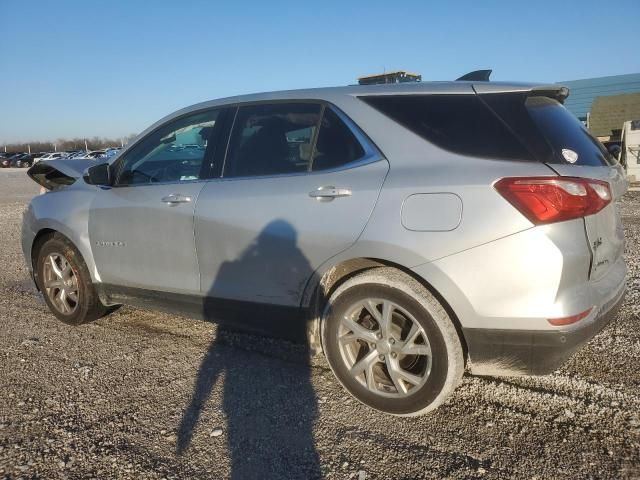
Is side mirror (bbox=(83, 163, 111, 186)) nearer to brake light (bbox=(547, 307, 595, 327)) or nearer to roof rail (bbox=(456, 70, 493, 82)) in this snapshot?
roof rail (bbox=(456, 70, 493, 82))

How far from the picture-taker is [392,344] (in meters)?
2.83

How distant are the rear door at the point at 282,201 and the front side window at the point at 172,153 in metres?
0.29

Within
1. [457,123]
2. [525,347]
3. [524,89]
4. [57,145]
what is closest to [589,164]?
[524,89]

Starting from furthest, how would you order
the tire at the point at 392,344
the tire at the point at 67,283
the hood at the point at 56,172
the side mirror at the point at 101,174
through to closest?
the hood at the point at 56,172, the tire at the point at 67,283, the side mirror at the point at 101,174, the tire at the point at 392,344

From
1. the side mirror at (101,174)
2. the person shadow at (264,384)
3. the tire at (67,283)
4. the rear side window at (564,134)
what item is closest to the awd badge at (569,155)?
the rear side window at (564,134)

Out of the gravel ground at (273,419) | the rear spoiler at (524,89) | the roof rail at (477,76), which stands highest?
the roof rail at (477,76)

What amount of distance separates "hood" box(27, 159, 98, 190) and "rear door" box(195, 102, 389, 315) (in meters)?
1.94

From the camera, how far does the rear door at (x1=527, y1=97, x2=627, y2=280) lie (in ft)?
8.29

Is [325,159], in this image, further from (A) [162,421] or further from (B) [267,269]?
(A) [162,421]

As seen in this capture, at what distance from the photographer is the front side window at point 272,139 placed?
10.5ft

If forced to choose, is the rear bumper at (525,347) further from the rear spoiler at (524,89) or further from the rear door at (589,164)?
the rear spoiler at (524,89)

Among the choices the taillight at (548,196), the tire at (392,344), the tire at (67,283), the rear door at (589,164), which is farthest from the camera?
the tire at (67,283)

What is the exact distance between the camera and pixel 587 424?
269cm

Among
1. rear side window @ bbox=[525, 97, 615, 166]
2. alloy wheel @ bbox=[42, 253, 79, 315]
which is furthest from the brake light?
alloy wheel @ bbox=[42, 253, 79, 315]
